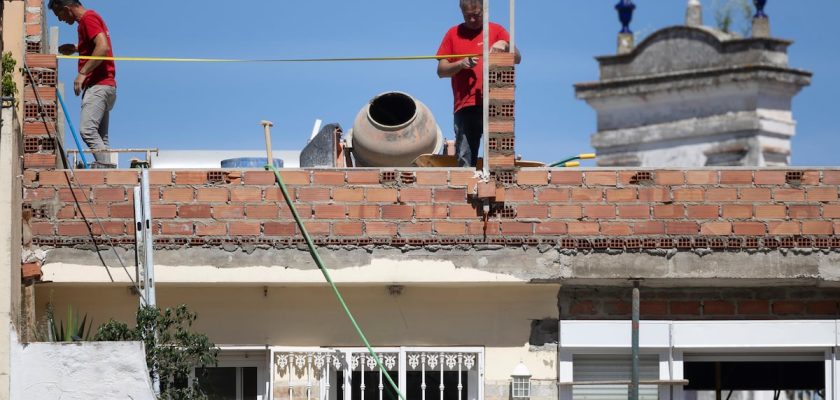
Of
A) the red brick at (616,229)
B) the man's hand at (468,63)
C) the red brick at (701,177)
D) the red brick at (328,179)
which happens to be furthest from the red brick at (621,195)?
the red brick at (328,179)

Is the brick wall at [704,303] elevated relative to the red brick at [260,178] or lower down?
lower down

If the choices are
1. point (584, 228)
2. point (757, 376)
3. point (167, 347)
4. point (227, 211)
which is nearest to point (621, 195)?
point (584, 228)

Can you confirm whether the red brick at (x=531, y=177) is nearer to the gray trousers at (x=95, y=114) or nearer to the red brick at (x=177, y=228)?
the red brick at (x=177, y=228)

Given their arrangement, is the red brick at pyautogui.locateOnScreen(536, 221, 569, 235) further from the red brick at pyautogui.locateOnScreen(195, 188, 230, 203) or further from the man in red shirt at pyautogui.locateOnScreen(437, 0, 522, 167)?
the red brick at pyautogui.locateOnScreen(195, 188, 230, 203)

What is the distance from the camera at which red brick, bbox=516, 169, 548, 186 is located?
543 inches

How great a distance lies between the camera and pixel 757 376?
55.0ft

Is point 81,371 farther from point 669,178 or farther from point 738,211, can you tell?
point 738,211

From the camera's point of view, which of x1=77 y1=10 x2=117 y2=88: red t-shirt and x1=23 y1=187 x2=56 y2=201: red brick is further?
x1=77 y1=10 x2=117 y2=88: red t-shirt

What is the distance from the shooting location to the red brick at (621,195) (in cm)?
1377

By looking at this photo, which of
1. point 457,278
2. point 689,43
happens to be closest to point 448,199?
point 457,278

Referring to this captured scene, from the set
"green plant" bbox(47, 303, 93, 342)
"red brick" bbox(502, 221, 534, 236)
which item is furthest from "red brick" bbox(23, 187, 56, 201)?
"red brick" bbox(502, 221, 534, 236)

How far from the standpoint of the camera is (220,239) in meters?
13.7

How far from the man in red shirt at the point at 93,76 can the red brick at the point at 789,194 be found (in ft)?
16.2

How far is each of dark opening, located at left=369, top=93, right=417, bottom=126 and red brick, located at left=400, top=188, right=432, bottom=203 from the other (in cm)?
163
